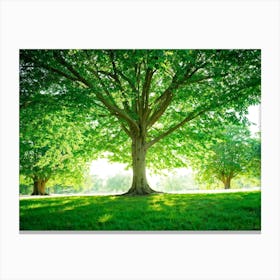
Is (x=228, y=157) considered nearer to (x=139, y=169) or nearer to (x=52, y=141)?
(x=139, y=169)

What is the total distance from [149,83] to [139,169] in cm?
246

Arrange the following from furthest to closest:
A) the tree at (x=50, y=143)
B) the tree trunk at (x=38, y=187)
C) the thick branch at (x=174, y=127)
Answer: the thick branch at (x=174, y=127)
the tree trunk at (x=38, y=187)
the tree at (x=50, y=143)

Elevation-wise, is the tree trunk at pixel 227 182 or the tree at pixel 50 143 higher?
the tree at pixel 50 143

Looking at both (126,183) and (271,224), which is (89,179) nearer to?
(126,183)

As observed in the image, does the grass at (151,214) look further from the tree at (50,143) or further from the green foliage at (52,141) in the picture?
the green foliage at (52,141)

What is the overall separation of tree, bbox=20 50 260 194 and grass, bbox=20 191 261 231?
1650 millimetres

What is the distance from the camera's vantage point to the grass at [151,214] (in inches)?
269

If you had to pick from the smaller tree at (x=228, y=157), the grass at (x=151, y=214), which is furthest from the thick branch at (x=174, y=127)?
the grass at (x=151, y=214)

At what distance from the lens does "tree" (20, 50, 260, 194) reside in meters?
7.64

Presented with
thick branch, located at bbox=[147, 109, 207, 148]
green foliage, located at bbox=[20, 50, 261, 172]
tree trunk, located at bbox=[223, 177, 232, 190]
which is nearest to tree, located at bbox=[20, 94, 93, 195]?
green foliage, located at bbox=[20, 50, 261, 172]

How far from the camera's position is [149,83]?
359 inches
